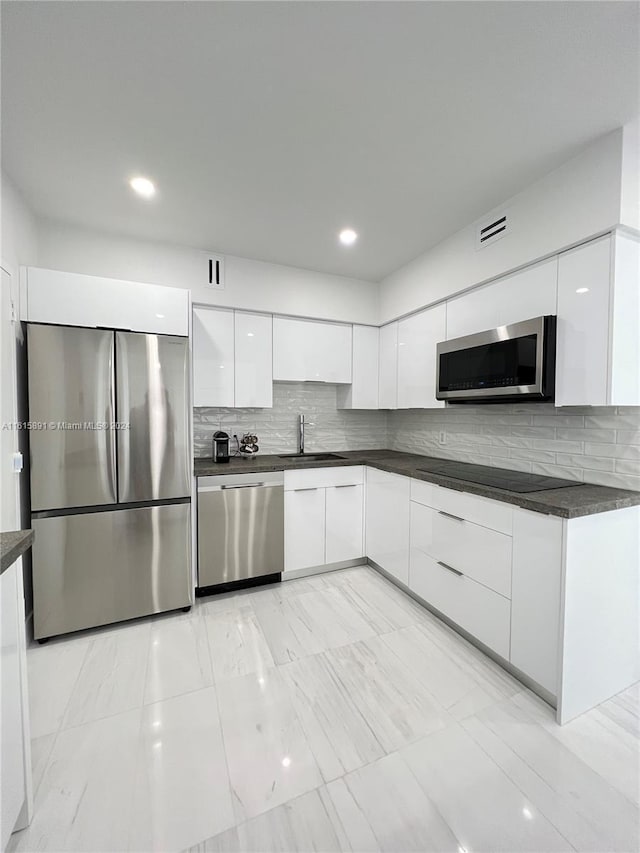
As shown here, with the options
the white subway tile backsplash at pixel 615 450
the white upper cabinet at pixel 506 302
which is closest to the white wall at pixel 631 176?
the white upper cabinet at pixel 506 302

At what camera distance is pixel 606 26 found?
111 centimetres

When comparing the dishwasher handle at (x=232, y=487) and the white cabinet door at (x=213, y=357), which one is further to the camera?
the white cabinet door at (x=213, y=357)

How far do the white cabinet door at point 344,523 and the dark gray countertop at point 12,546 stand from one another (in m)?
2.01

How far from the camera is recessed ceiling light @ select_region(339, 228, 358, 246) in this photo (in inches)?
94.6

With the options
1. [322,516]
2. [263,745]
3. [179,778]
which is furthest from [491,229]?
[179,778]

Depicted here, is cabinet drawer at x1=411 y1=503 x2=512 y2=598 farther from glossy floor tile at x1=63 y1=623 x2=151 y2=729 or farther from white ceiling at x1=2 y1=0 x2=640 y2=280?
white ceiling at x1=2 y1=0 x2=640 y2=280

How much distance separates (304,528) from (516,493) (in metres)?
1.57

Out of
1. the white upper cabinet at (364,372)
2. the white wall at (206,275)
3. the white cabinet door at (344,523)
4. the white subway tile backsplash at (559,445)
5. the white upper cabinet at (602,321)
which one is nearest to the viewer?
the white upper cabinet at (602,321)

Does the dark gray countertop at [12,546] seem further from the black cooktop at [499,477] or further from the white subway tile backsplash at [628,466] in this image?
the white subway tile backsplash at [628,466]

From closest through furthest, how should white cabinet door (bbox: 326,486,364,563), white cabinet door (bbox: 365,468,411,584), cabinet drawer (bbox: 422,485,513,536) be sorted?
1. cabinet drawer (bbox: 422,485,513,536)
2. white cabinet door (bbox: 365,468,411,584)
3. white cabinet door (bbox: 326,486,364,563)

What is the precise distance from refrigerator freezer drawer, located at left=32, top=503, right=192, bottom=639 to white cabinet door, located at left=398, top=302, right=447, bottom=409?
1.92 m

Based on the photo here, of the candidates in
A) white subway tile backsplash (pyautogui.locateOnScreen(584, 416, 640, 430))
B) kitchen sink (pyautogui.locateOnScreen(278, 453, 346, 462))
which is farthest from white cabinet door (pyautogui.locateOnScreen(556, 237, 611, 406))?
kitchen sink (pyautogui.locateOnScreen(278, 453, 346, 462))

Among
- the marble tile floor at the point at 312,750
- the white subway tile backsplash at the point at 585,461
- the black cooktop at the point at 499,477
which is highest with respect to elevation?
the white subway tile backsplash at the point at 585,461

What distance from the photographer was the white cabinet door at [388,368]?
3.13 meters
